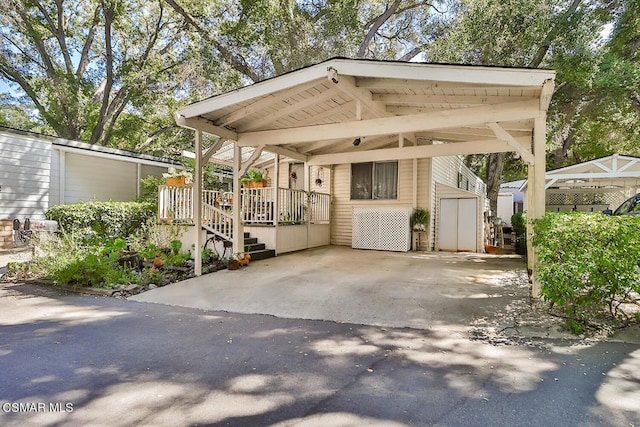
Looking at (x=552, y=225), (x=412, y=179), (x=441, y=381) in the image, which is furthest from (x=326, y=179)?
(x=441, y=381)

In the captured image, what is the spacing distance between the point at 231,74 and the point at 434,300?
12939 millimetres

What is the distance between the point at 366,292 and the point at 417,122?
9.08 feet

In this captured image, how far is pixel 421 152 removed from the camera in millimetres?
7793

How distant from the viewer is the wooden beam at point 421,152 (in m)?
7.10

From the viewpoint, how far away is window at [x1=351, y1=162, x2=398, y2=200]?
A: 34.1 feet

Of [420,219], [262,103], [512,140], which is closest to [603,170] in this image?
[420,219]

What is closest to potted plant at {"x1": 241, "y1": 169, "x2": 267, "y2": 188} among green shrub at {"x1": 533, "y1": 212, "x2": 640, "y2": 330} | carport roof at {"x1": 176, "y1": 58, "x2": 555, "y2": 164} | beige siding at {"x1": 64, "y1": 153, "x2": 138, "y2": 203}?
carport roof at {"x1": 176, "y1": 58, "x2": 555, "y2": 164}

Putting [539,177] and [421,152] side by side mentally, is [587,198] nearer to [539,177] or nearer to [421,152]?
[421,152]

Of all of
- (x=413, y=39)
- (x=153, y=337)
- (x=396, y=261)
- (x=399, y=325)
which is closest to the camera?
(x=153, y=337)

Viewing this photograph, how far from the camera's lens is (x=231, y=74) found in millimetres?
14039

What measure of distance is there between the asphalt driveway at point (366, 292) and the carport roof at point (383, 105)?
223cm

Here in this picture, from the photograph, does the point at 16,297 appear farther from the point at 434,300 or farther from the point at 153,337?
the point at 434,300

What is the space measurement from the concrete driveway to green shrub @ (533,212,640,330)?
0.65m

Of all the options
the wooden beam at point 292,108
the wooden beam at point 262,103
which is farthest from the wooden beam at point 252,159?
the wooden beam at point 262,103
